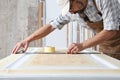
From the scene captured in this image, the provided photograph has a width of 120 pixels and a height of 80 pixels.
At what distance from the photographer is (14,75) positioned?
2.92ft

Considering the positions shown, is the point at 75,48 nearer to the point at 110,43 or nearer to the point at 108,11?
the point at 108,11

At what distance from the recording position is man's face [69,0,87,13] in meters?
1.66

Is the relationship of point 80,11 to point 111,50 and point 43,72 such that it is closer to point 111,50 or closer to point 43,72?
point 111,50

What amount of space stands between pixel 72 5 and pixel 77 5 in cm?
4

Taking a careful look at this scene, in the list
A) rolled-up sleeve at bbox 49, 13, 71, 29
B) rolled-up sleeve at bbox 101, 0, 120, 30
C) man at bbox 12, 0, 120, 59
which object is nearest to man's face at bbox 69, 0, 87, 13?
man at bbox 12, 0, 120, 59

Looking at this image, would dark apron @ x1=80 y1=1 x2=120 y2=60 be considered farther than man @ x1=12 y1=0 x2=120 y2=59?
Yes

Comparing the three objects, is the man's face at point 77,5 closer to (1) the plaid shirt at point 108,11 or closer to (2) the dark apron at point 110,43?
(1) the plaid shirt at point 108,11

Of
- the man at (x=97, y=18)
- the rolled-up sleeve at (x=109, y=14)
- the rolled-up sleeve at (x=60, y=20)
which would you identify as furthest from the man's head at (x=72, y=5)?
the rolled-up sleeve at (x=60, y=20)

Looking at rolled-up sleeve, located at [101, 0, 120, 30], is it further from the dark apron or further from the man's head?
the dark apron

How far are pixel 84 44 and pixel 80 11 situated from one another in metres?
0.24

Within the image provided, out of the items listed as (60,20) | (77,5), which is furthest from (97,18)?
(60,20)

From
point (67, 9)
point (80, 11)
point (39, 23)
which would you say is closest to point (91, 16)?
point (80, 11)

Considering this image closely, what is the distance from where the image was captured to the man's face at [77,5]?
1.66m

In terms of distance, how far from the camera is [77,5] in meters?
1.70
